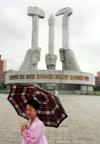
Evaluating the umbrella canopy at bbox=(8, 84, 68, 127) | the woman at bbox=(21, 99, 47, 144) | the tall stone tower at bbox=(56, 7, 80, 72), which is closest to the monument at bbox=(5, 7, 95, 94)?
the tall stone tower at bbox=(56, 7, 80, 72)

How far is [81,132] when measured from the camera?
873cm

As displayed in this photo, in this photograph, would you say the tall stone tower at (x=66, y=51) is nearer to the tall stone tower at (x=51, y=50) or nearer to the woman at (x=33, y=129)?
the tall stone tower at (x=51, y=50)

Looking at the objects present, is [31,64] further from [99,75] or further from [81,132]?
[99,75]

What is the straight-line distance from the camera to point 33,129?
10.5 ft

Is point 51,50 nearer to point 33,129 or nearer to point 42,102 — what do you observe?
point 42,102

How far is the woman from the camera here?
127 inches

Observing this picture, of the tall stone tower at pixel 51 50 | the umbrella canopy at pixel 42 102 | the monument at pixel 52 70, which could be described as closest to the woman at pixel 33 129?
the umbrella canopy at pixel 42 102

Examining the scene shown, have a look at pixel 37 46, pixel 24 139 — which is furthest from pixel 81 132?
pixel 37 46

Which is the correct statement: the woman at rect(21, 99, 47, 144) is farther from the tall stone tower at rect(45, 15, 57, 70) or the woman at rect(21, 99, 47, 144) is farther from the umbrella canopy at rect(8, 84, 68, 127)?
the tall stone tower at rect(45, 15, 57, 70)

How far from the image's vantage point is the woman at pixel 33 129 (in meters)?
3.22

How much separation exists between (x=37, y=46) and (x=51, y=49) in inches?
114

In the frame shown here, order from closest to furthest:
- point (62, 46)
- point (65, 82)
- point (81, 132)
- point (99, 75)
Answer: point (81, 132)
point (65, 82)
point (62, 46)
point (99, 75)

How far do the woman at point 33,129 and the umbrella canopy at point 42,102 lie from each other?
1.44 feet

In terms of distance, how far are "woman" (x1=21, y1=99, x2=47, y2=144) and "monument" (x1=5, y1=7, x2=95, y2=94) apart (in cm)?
5468
